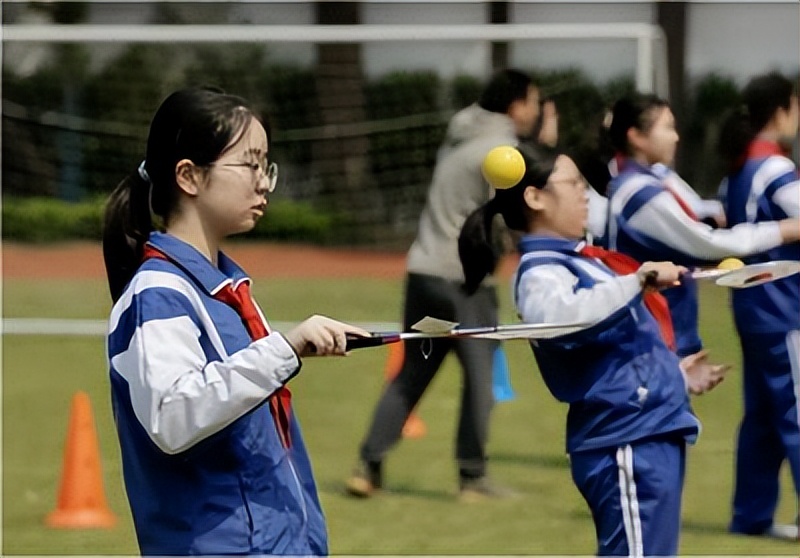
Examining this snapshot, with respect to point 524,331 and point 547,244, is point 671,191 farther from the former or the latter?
point 524,331

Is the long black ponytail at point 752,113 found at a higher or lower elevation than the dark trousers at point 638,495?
higher

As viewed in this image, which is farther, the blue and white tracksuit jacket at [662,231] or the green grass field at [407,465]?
the green grass field at [407,465]

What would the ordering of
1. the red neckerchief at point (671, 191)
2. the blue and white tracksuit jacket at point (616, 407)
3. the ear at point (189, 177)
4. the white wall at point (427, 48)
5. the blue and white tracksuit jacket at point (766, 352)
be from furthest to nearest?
the white wall at point (427, 48), the blue and white tracksuit jacket at point (766, 352), the red neckerchief at point (671, 191), the blue and white tracksuit jacket at point (616, 407), the ear at point (189, 177)

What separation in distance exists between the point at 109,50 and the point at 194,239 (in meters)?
9.04

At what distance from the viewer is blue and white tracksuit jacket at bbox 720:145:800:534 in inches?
205

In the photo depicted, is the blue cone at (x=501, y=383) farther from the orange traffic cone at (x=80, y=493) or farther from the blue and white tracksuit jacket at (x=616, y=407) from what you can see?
the blue and white tracksuit jacket at (x=616, y=407)

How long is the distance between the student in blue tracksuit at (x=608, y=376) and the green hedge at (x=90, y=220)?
7.25 metres

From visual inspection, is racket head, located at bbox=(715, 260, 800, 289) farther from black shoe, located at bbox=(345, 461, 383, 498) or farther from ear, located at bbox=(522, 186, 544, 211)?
black shoe, located at bbox=(345, 461, 383, 498)

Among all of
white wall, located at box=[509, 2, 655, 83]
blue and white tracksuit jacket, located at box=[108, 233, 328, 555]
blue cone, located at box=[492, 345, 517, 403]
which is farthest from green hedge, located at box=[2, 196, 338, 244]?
blue and white tracksuit jacket, located at box=[108, 233, 328, 555]

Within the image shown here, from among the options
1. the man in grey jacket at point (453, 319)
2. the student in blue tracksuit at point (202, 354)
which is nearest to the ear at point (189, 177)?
the student in blue tracksuit at point (202, 354)

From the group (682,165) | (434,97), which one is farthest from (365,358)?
(682,165)

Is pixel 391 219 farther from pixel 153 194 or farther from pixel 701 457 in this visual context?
pixel 153 194

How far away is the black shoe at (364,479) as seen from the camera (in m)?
6.00

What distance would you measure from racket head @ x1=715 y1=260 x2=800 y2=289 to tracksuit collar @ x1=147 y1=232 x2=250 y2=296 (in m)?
1.33
